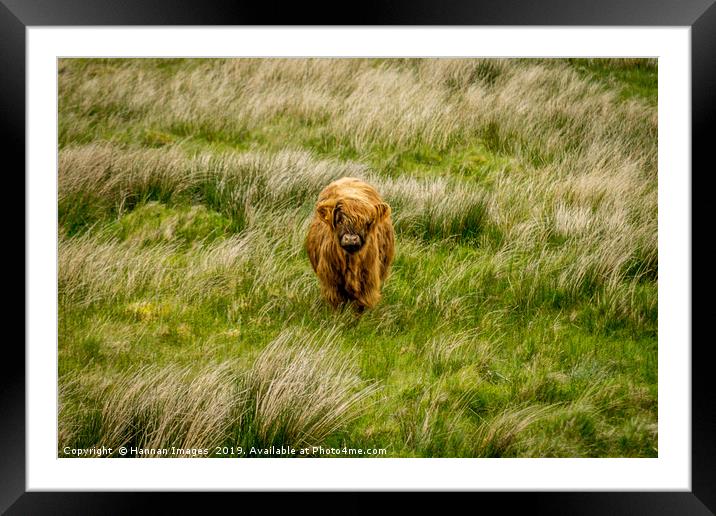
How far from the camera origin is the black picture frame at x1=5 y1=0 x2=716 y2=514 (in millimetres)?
3588

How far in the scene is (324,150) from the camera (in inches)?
244

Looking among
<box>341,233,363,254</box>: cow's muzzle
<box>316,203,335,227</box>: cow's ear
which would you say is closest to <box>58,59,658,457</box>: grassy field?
<box>341,233,363,254</box>: cow's muzzle

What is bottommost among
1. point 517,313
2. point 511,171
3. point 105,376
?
point 105,376

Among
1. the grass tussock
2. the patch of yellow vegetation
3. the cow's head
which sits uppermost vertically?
the cow's head

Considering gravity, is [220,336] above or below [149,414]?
above

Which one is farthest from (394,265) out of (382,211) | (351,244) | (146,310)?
(146,310)

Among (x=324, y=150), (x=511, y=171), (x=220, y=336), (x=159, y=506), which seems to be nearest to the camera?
(x=159, y=506)

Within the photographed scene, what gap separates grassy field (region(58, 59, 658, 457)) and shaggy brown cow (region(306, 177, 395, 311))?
18 centimetres

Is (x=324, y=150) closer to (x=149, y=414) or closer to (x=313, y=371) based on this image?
(x=313, y=371)

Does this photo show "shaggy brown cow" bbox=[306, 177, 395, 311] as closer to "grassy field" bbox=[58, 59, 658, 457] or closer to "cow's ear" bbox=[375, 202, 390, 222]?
"cow's ear" bbox=[375, 202, 390, 222]

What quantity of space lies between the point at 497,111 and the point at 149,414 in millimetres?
3905

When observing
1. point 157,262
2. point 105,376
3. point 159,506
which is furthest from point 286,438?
point 157,262
